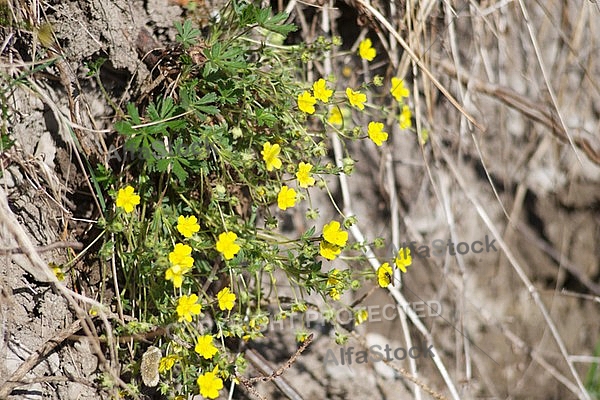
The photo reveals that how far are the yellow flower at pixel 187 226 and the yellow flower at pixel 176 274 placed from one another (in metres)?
0.07

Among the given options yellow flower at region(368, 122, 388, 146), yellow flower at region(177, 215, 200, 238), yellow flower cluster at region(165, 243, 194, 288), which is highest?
yellow flower at region(368, 122, 388, 146)

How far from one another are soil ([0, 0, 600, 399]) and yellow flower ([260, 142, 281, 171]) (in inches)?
14.0

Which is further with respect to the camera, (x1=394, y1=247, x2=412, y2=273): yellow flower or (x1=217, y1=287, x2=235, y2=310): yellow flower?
(x1=394, y1=247, x2=412, y2=273): yellow flower

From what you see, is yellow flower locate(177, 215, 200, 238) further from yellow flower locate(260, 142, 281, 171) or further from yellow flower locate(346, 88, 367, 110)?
yellow flower locate(346, 88, 367, 110)

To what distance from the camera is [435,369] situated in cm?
196

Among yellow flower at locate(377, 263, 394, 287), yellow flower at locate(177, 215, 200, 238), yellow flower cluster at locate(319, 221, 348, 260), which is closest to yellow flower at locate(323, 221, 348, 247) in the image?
yellow flower cluster at locate(319, 221, 348, 260)

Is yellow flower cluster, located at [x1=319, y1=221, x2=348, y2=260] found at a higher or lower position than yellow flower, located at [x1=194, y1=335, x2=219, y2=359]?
higher

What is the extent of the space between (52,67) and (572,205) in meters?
1.67

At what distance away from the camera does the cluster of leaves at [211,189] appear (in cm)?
125

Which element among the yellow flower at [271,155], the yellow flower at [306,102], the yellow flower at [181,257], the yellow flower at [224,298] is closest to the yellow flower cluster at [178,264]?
the yellow flower at [181,257]

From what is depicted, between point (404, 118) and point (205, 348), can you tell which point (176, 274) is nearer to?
point (205, 348)

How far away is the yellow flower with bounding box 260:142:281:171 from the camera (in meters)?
1.27

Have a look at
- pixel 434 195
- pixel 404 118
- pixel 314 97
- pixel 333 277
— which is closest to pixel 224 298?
pixel 333 277

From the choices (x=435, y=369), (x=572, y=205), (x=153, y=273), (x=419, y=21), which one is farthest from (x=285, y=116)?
(x=572, y=205)
